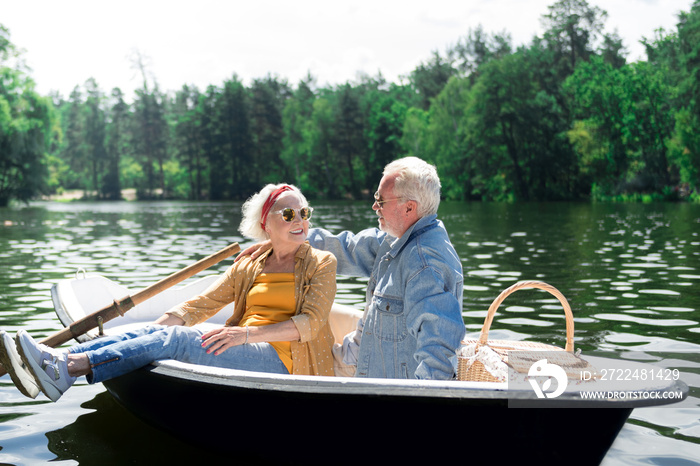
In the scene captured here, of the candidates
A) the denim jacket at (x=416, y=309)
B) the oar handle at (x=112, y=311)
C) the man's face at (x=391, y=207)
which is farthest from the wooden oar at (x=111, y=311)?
the man's face at (x=391, y=207)

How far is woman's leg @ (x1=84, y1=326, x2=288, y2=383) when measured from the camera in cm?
346

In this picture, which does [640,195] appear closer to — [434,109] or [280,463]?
[434,109]

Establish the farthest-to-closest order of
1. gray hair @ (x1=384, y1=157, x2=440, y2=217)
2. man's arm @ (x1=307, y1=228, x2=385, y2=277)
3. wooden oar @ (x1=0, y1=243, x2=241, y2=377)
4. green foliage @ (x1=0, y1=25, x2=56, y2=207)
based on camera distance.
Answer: green foliage @ (x1=0, y1=25, x2=56, y2=207) < wooden oar @ (x1=0, y1=243, x2=241, y2=377) < man's arm @ (x1=307, y1=228, x2=385, y2=277) < gray hair @ (x1=384, y1=157, x2=440, y2=217)

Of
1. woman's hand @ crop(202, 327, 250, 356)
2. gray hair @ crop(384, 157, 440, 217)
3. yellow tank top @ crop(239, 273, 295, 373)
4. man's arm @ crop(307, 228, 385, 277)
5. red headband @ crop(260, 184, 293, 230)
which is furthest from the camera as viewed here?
man's arm @ crop(307, 228, 385, 277)

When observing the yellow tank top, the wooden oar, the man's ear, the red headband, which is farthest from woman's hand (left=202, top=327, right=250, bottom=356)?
the wooden oar

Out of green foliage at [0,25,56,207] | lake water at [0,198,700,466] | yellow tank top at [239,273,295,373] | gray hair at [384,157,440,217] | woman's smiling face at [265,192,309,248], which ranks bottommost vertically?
lake water at [0,198,700,466]

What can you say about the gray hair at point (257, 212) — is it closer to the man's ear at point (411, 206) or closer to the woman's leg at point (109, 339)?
the woman's leg at point (109, 339)

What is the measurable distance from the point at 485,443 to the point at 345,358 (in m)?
1.28

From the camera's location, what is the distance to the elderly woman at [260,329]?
345cm

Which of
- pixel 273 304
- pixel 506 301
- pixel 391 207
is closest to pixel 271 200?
pixel 273 304

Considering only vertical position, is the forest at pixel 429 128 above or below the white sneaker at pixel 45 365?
above

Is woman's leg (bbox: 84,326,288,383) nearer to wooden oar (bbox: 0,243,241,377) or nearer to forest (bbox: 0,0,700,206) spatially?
wooden oar (bbox: 0,243,241,377)

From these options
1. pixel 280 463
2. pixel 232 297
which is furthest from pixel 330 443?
pixel 232 297

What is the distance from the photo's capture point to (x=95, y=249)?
15711 millimetres
